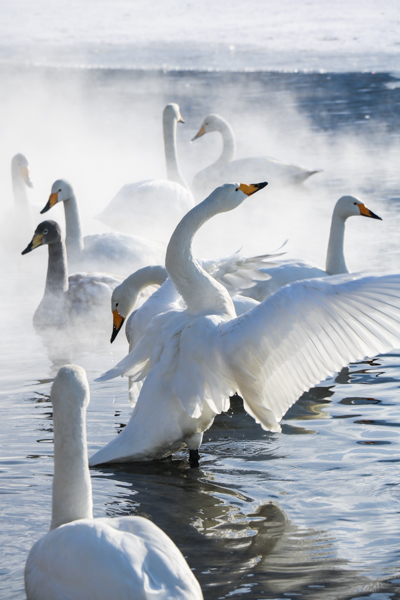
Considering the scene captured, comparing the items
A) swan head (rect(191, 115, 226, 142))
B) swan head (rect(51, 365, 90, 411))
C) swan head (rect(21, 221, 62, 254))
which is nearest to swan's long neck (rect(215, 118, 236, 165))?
swan head (rect(191, 115, 226, 142))

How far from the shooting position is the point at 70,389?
3328 mm

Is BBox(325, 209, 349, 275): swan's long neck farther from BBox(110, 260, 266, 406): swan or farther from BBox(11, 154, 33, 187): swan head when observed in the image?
BBox(11, 154, 33, 187): swan head

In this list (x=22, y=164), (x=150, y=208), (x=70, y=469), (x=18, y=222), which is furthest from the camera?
(x=22, y=164)

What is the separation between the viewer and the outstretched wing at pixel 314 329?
411 centimetres

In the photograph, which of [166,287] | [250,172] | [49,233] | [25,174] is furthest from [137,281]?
[250,172]

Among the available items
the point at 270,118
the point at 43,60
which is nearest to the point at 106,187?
the point at 270,118

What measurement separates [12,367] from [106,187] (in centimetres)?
763

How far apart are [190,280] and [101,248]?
3753 mm

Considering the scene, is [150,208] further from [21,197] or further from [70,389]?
[70,389]

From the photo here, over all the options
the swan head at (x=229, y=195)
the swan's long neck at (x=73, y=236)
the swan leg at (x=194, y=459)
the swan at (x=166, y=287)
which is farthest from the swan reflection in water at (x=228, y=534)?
the swan's long neck at (x=73, y=236)

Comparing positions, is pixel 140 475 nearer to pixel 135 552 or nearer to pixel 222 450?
pixel 222 450

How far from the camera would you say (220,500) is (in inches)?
172

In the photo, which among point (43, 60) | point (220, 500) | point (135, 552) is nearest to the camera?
point (135, 552)

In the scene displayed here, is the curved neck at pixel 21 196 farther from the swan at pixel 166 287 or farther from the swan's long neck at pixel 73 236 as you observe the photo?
the swan at pixel 166 287
